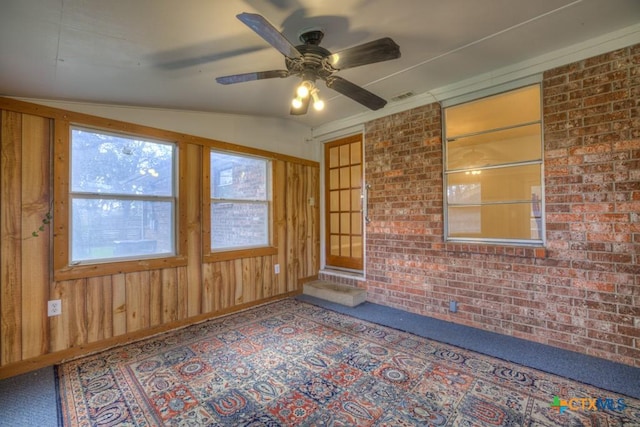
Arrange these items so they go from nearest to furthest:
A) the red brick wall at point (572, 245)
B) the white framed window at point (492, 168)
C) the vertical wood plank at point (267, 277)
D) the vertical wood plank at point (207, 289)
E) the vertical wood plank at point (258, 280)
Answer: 1. the red brick wall at point (572, 245)
2. the white framed window at point (492, 168)
3. the vertical wood plank at point (207, 289)
4. the vertical wood plank at point (258, 280)
5. the vertical wood plank at point (267, 277)

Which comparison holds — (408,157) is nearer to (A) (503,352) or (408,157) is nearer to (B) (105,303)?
(A) (503,352)

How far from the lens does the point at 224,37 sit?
6.27 ft

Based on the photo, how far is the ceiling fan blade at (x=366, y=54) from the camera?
5.46 ft

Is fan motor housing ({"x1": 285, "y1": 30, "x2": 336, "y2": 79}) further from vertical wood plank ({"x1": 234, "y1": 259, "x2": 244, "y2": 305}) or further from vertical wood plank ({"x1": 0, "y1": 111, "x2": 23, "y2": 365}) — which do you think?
vertical wood plank ({"x1": 234, "y1": 259, "x2": 244, "y2": 305})

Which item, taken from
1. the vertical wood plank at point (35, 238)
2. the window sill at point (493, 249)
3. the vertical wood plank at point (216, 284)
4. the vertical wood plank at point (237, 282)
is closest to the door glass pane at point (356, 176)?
the window sill at point (493, 249)

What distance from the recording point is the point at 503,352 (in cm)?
247

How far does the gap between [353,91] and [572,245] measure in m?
2.33

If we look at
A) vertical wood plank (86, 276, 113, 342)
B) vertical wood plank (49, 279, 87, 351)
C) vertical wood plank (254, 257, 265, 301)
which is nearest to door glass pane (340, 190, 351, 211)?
vertical wood plank (254, 257, 265, 301)

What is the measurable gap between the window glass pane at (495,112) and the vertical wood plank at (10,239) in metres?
4.13

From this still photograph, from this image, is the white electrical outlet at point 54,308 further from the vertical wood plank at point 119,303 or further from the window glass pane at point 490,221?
the window glass pane at point 490,221

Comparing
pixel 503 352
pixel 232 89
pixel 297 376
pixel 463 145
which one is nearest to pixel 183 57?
pixel 232 89

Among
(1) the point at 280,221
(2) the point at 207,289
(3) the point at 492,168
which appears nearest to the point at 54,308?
(2) the point at 207,289

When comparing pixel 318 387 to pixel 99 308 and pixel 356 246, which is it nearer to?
pixel 99 308

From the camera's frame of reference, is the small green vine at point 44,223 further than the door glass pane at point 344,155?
No
